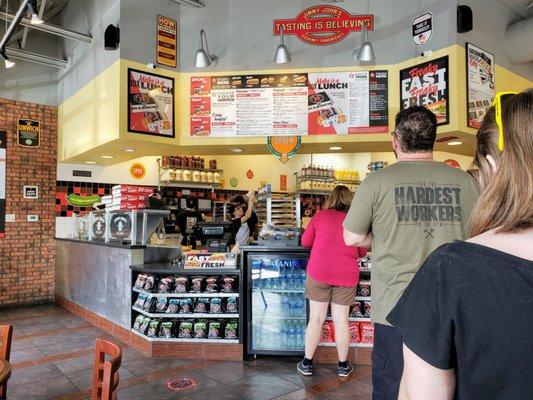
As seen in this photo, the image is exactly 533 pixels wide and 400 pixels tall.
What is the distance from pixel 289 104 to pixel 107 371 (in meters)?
4.42

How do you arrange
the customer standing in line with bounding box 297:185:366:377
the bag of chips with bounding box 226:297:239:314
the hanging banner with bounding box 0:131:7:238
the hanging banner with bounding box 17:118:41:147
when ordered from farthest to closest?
the hanging banner with bounding box 17:118:41:147 < the hanging banner with bounding box 0:131:7:238 < the bag of chips with bounding box 226:297:239:314 < the customer standing in line with bounding box 297:185:366:377

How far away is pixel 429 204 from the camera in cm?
204

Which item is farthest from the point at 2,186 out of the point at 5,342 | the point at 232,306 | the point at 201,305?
the point at 5,342

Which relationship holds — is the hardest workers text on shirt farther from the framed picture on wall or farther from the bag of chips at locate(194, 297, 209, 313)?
the framed picture on wall

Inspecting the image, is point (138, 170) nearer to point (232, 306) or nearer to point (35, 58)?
point (35, 58)

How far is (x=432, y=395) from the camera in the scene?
2.69 feet

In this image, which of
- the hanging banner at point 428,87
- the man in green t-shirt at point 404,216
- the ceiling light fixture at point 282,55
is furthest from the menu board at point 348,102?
the man in green t-shirt at point 404,216

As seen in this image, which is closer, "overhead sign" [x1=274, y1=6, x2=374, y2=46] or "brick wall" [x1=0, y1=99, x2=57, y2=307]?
"overhead sign" [x1=274, y1=6, x2=374, y2=46]

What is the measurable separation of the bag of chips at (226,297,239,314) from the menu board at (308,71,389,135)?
2.38 m

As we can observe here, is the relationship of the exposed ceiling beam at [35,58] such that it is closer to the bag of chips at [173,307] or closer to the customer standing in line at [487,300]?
the bag of chips at [173,307]

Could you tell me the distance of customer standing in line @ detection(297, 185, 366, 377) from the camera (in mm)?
3787

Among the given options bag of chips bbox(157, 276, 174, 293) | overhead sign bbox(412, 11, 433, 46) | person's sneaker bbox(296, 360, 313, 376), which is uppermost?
overhead sign bbox(412, 11, 433, 46)

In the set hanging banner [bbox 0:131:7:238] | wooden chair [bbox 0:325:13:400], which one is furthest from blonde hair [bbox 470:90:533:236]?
hanging banner [bbox 0:131:7:238]

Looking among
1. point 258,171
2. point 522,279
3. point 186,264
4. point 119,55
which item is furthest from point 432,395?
point 258,171
